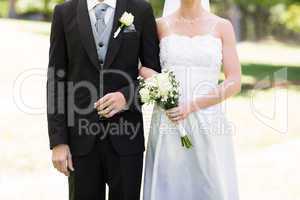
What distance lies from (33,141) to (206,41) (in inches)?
253

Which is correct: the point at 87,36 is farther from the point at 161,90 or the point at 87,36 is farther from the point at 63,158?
the point at 63,158

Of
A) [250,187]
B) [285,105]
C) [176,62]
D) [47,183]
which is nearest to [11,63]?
[285,105]

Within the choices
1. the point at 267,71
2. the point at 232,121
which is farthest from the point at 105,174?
the point at 267,71

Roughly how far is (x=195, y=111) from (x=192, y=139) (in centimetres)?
23

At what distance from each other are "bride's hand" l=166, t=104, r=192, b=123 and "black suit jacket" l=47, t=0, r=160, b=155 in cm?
29

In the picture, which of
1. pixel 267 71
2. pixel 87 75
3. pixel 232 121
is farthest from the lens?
pixel 267 71

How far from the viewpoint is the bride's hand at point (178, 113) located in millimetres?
4391

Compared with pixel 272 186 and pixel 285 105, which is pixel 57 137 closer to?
pixel 272 186

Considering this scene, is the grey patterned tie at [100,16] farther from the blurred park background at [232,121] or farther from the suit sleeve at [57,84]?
the blurred park background at [232,121]

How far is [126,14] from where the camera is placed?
404 centimetres

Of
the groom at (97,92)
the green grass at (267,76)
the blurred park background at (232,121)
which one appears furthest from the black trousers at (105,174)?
the green grass at (267,76)

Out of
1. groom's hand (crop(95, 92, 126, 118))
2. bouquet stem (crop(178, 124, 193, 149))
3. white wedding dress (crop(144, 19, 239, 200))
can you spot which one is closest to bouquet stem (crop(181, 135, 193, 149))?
bouquet stem (crop(178, 124, 193, 149))

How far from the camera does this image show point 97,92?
4.15 m

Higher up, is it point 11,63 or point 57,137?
point 11,63
